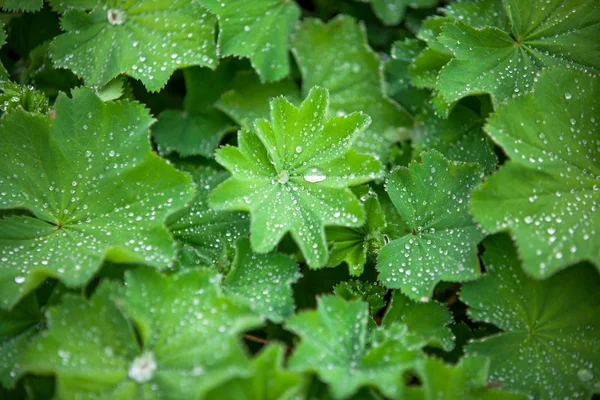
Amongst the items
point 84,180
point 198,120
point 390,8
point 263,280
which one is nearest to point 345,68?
point 390,8

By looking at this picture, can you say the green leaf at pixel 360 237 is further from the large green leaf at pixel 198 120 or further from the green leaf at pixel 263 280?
the large green leaf at pixel 198 120

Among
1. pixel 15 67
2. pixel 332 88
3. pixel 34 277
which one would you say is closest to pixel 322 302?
pixel 34 277

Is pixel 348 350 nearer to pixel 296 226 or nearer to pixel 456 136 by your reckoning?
pixel 296 226

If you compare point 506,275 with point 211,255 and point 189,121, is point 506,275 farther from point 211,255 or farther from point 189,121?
point 189,121

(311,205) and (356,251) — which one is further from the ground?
(311,205)

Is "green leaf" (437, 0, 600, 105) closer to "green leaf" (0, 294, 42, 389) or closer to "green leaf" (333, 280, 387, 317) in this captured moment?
"green leaf" (333, 280, 387, 317)
